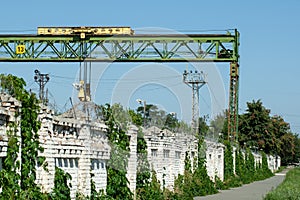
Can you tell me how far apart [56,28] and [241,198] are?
15.1 metres

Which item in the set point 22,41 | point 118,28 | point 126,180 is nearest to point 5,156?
point 126,180

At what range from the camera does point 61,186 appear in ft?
46.9

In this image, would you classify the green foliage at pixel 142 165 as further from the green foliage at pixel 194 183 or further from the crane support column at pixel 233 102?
the crane support column at pixel 233 102

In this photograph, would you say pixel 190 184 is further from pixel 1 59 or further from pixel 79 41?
pixel 1 59

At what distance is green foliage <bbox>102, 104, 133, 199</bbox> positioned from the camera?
18344 mm

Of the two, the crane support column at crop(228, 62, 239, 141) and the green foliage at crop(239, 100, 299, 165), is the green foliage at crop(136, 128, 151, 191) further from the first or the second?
the green foliage at crop(239, 100, 299, 165)

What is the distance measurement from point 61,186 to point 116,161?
4593 mm

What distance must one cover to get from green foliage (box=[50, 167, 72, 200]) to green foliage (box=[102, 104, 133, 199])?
3.31m

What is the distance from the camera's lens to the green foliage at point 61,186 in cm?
1391

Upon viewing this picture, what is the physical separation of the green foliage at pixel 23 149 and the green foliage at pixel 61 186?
95cm

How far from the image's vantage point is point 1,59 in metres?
40.8

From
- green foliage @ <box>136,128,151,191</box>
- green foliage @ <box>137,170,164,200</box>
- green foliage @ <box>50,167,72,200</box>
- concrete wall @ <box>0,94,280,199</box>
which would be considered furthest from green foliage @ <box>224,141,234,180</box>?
green foliage @ <box>50,167,72,200</box>

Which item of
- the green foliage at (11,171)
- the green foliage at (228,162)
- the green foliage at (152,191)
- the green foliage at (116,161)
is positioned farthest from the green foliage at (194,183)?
the green foliage at (11,171)

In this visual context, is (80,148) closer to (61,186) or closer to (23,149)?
(61,186)
